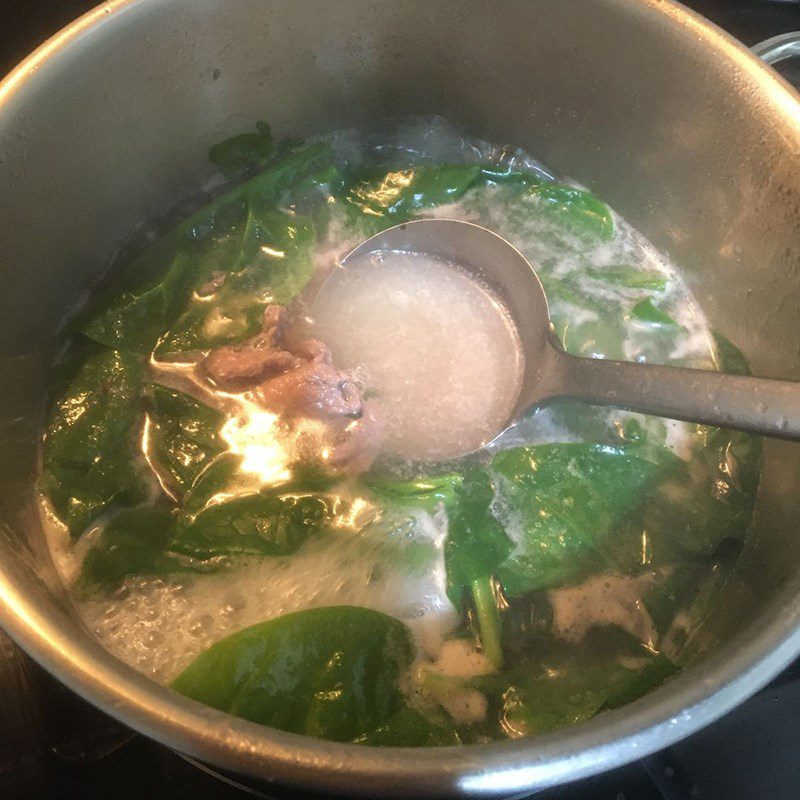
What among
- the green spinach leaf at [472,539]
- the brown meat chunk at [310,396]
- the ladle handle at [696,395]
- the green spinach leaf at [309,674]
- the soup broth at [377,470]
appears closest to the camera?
the ladle handle at [696,395]

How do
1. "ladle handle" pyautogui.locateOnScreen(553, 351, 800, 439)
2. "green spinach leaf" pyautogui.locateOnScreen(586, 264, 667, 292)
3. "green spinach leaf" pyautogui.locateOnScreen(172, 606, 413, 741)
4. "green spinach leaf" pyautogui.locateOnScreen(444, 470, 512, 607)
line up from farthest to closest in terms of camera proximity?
"green spinach leaf" pyautogui.locateOnScreen(586, 264, 667, 292) → "green spinach leaf" pyautogui.locateOnScreen(444, 470, 512, 607) → "green spinach leaf" pyautogui.locateOnScreen(172, 606, 413, 741) → "ladle handle" pyautogui.locateOnScreen(553, 351, 800, 439)

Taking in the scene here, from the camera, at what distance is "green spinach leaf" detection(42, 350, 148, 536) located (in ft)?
3.82

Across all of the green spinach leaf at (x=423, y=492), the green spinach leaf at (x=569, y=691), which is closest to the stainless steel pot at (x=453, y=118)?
the green spinach leaf at (x=569, y=691)

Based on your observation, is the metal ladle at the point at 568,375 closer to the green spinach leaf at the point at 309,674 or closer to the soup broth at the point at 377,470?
the soup broth at the point at 377,470

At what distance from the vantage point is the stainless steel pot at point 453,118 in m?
1.01

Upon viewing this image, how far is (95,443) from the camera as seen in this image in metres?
1.21

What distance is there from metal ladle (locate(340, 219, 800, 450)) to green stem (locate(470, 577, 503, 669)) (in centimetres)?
30

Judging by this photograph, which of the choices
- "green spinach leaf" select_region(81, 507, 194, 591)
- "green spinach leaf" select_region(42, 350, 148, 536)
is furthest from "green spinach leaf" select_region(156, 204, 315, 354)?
"green spinach leaf" select_region(81, 507, 194, 591)

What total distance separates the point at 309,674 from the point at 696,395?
661mm

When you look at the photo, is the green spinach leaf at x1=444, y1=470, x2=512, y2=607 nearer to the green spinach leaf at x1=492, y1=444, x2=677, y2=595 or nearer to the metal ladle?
the green spinach leaf at x1=492, y1=444, x2=677, y2=595

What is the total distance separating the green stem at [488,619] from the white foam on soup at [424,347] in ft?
0.86

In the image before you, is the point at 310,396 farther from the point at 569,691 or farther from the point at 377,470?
the point at 569,691

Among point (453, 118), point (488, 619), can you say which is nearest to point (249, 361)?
point (488, 619)

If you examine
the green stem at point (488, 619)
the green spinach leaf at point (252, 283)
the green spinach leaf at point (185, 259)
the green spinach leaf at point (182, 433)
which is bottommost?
the green stem at point (488, 619)
